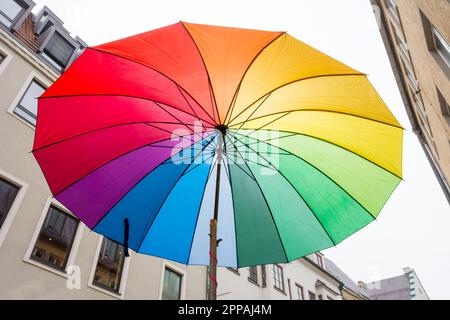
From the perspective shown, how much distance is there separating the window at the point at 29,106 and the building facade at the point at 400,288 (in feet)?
119

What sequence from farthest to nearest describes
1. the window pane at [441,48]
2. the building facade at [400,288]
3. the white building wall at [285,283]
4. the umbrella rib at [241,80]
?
the building facade at [400,288] → the white building wall at [285,283] → the window pane at [441,48] → the umbrella rib at [241,80]

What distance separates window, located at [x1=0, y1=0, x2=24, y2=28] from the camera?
11164 millimetres

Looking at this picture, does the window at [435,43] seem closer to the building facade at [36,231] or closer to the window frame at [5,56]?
the building facade at [36,231]

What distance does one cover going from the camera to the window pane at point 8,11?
11.2 metres

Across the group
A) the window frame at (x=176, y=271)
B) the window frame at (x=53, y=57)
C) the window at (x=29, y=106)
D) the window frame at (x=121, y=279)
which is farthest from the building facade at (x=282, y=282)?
the window frame at (x=53, y=57)

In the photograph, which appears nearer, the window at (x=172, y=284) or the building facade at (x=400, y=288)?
the window at (x=172, y=284)

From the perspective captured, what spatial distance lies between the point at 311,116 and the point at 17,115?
9.57 m

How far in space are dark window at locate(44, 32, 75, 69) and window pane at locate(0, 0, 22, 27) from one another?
1338 mm

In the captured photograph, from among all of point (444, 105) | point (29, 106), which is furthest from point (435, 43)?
point (29, 106)

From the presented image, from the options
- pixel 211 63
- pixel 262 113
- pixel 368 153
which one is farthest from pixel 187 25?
pixel 368 153

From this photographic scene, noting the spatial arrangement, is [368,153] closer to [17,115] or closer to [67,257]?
[67,257]

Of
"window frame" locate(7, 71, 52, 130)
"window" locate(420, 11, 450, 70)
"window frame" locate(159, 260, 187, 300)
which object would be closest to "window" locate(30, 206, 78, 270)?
"window frame" locate(7, 71, 52, 130)

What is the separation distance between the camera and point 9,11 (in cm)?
1143

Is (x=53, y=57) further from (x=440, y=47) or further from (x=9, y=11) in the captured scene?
(x=440, y=47)
